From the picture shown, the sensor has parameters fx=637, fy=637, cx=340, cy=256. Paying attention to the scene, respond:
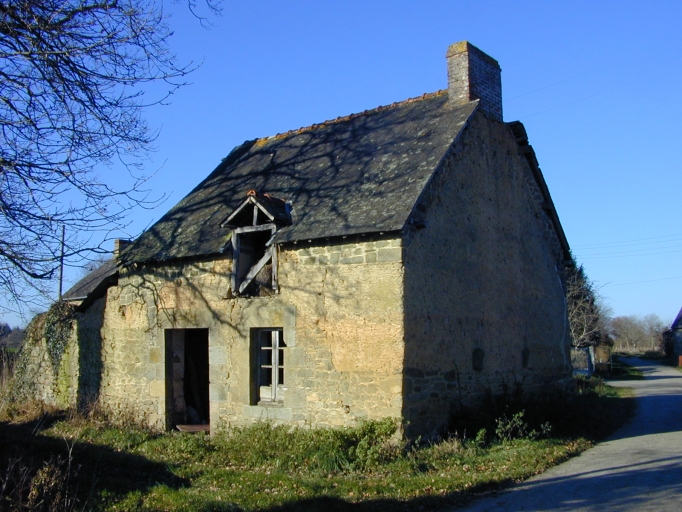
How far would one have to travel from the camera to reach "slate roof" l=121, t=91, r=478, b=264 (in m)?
10.8

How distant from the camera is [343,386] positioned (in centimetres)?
1034

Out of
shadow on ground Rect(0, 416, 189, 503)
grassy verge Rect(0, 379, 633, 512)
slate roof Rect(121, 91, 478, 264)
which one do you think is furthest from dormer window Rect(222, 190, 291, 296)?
shadow on ground Rect(0, 416, 189, 503)

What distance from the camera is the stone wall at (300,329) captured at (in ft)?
33.0

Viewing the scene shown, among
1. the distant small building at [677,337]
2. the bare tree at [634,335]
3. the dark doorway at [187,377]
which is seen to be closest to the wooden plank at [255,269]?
the dark doorway at [187,377]

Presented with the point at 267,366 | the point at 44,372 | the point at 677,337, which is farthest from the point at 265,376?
the point at 677,337

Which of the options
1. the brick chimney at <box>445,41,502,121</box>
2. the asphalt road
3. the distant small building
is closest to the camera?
the asphalt road

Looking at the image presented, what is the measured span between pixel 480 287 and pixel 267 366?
4292 mm

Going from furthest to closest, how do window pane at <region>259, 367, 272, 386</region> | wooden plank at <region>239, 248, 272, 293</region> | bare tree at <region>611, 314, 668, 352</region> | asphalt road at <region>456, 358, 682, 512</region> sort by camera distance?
bare tree at <region>611, 314, 668, 352</region> < window pane at <region>259, 367, 272, 386</region> < wooden plank at <region>239, 248, 272, 293</region> < asphalt road at <region>456, 358, 682, 512</region>

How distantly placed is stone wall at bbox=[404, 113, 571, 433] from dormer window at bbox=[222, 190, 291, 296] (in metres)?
2.77

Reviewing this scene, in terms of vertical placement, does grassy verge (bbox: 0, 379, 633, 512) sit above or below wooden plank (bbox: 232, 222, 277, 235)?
below

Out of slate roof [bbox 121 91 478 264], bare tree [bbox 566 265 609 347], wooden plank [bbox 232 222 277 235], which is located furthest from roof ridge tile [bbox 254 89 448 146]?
bare tree [bbox 566 265 609 347]

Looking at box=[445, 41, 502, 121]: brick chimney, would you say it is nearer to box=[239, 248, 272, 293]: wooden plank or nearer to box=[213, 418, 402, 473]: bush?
box=[239, 248, 272, 293]: wooden plank

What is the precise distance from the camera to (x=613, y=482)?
7.94 metres

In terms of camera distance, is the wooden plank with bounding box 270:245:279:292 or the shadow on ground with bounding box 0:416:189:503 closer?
the shadow on ground with bounding box 0:416:189:503
